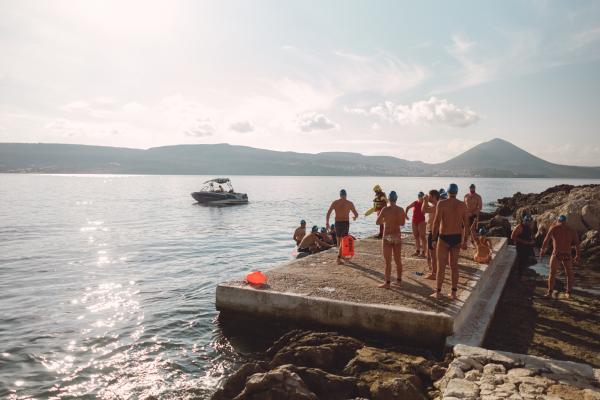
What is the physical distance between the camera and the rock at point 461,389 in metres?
5.31

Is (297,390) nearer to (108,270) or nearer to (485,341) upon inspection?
(485,341)

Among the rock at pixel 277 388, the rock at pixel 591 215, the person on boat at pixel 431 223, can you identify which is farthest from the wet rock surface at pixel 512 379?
the rock at pixel 591 215

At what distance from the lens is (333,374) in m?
6.64

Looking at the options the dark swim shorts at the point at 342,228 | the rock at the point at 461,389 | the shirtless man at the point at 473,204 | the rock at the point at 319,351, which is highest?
the shirtless man at the point at 473,204

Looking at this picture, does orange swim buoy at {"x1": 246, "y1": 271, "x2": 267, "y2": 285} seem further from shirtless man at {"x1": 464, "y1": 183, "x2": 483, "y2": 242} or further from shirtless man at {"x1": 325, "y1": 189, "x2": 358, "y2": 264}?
shirtless man at {"x1": 464, "y1": 183, "x2": 483, "y2": 242}

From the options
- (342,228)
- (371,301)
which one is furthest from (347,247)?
(371,301)

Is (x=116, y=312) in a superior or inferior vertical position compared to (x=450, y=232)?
inferior

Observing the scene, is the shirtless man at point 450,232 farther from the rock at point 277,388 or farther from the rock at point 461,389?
the rock at point 277,388

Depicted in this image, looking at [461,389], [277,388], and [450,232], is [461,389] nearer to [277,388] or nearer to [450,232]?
[277,388]

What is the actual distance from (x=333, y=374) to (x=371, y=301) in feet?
6.64

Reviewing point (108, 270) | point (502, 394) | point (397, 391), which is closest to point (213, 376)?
point (397, 391)

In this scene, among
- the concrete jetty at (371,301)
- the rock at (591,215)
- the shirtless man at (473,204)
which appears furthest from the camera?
the rock at (591,215)

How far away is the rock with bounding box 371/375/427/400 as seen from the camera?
5609 mm

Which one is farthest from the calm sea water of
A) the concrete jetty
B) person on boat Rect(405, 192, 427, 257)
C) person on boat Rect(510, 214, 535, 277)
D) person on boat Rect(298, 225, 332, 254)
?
person on boat Rect(510, 214, 535, 277)
